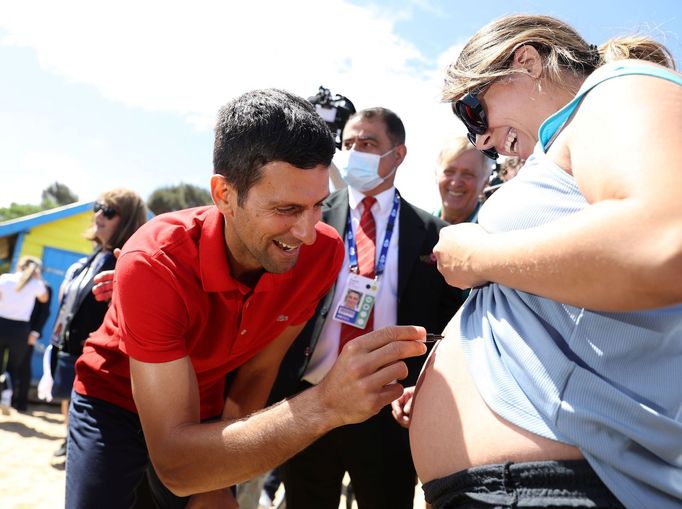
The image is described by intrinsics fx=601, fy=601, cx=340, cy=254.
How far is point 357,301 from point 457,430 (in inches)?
83.4

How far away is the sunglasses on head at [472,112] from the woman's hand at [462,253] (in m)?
0.45

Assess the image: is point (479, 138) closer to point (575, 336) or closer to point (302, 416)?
point (575, 336)

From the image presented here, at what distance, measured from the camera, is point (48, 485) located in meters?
5.87

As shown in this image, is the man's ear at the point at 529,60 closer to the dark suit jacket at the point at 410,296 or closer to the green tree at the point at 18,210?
the dark suit jacket at the point at 410,296

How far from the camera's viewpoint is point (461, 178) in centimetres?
463

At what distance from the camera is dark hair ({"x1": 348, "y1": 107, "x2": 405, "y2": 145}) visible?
441 centimetres

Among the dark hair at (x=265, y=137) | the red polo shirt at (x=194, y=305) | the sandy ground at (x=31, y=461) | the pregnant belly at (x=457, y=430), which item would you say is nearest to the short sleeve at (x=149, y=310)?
the red polo shirt at (x=194, y=305)

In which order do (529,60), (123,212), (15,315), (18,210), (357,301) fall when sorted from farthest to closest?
(18,210)
(15,315)
(123,212)
(357,301)
(529,60)

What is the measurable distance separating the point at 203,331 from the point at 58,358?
3038 millimetres

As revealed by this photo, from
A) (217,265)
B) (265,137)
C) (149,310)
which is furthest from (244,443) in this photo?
(265,137)

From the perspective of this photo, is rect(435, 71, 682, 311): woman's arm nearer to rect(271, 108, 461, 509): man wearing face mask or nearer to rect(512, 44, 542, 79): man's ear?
rect(512, 44, 542, 79): man's ear

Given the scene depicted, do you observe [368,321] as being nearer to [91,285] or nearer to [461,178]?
[461,178]

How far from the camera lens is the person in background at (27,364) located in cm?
919

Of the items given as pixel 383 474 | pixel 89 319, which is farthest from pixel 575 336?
pixel 89 319
